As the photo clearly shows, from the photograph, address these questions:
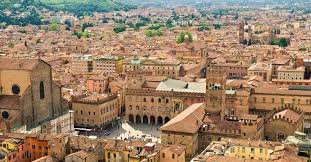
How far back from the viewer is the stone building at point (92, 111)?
73250 millimetres

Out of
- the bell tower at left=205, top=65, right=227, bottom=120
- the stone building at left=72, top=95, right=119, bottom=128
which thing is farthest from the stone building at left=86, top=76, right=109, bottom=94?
the bell tower at left=205, top=65, right=227, bottom=120

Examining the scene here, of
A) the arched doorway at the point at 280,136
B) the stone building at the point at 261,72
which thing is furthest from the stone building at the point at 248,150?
the stone building at the point at 261,72

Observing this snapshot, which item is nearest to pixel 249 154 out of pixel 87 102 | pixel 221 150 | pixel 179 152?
pixel 221 150

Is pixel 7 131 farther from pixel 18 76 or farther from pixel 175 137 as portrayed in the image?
pixel 175 137

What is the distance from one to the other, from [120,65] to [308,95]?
4999 centimetres

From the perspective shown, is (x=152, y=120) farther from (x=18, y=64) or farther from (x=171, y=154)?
(x=171, y=154)

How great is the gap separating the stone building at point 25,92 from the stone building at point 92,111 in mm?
5961

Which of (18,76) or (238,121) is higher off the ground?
(18,76)

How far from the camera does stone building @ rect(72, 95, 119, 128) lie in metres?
73.2

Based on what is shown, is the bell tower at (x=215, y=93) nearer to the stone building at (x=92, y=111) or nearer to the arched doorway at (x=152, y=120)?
the arched doorway at (x=152, y=120)

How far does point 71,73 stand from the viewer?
108 m

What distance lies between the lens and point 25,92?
63.7m

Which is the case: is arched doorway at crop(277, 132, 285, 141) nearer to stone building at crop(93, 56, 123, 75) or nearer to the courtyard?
the courtyard

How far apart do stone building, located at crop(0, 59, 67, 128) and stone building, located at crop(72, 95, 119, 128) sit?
596 centimetres
